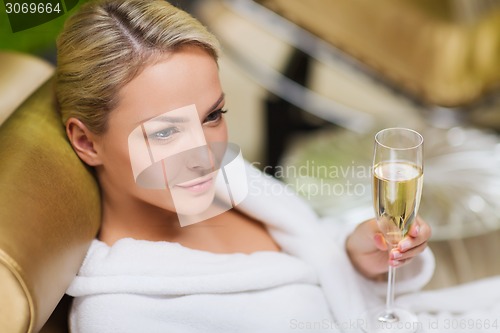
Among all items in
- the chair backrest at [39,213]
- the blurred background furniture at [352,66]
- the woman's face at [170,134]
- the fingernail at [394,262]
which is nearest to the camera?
the chair backrest at [39,213]

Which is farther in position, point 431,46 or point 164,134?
point 431,46

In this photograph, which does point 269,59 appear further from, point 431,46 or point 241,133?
point 431,46

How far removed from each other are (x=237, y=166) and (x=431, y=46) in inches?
46.4

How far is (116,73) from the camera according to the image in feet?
2.95

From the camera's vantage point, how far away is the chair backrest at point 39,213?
806 millimetres

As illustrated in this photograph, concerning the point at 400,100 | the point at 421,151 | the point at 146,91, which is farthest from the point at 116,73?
the point at 400,100

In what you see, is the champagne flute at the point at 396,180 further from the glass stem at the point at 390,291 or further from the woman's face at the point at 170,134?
the woman's face at the point at 170,134

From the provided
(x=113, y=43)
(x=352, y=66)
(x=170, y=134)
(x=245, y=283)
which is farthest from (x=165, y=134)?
(x=352, y=66)

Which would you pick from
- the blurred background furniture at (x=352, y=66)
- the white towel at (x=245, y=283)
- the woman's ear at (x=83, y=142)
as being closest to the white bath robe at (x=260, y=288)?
the white towel at (x=245, y=283)

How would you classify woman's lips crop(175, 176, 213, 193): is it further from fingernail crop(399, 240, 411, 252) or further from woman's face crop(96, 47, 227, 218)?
fingernail crop(399, 240, 411, 252)

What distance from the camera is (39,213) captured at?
0.87 metres

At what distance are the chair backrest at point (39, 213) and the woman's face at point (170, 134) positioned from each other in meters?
0.06

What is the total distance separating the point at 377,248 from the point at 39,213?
0.47m

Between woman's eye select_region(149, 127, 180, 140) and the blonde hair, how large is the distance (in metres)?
0.06
